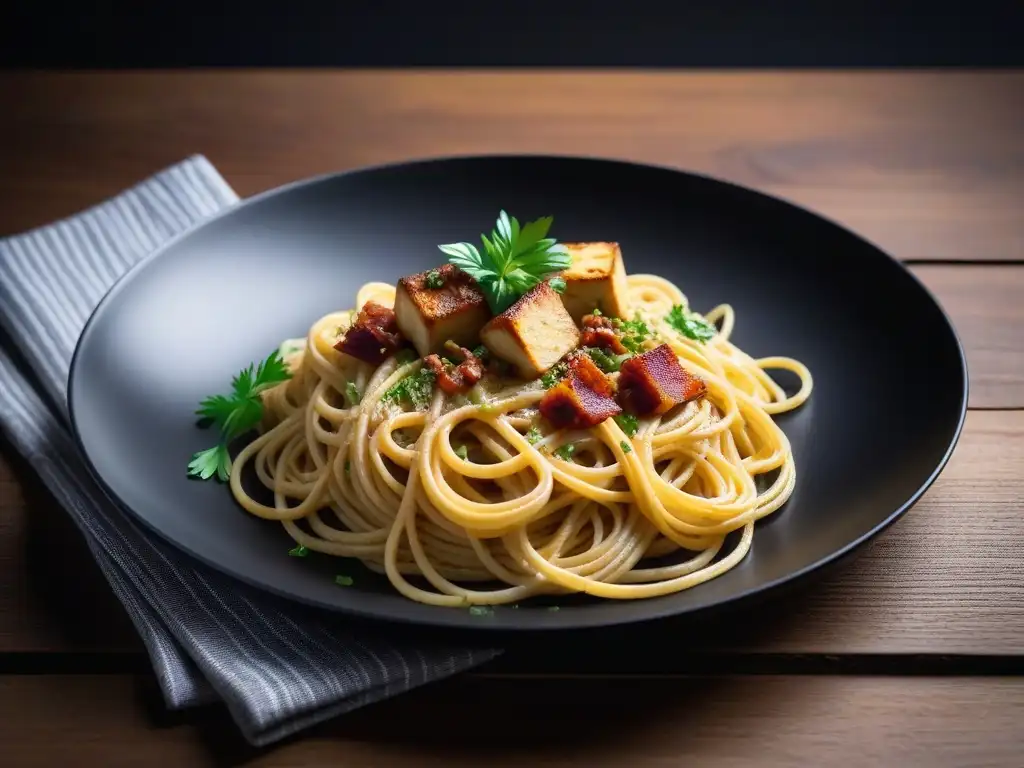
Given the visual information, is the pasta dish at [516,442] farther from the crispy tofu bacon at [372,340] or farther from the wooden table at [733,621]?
the wooden table at [733,621]

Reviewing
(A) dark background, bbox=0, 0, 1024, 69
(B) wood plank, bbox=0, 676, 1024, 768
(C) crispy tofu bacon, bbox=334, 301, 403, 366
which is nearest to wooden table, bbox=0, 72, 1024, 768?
(B) wood plank, bbox=0, 676, 1024, 768

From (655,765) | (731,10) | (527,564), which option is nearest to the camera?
(655,765)

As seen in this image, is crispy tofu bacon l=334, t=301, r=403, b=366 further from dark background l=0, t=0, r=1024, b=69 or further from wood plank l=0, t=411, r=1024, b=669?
dark background l=0, t=0, r=1024, b=69

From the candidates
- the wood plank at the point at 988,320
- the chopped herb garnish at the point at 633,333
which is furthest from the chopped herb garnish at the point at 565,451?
the wood plank at the point at 988,320

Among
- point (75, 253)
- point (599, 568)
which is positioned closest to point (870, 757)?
point (599, 568)

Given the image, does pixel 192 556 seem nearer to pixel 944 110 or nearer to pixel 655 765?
pixel 655 765

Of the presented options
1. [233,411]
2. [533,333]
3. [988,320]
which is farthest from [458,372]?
[988,320]

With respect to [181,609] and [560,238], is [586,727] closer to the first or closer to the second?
[181,609]
